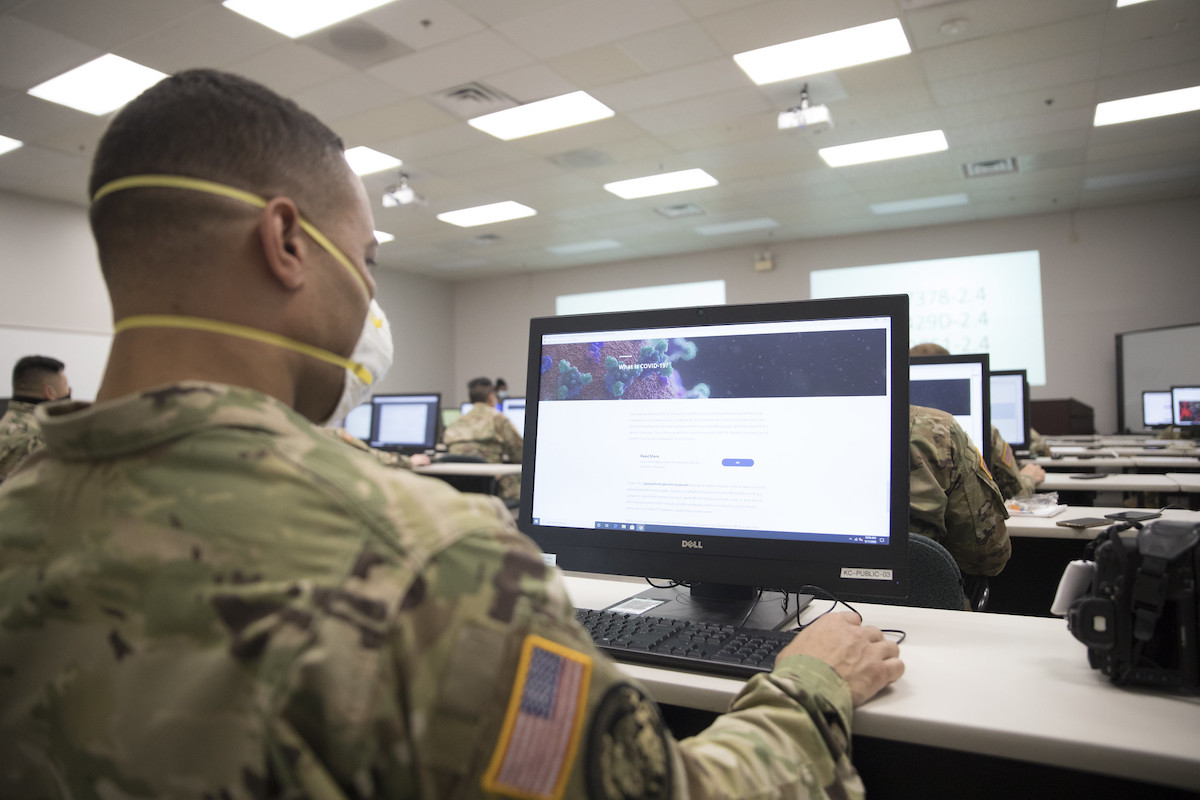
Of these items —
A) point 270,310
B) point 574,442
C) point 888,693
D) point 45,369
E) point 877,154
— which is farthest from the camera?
point 877,154

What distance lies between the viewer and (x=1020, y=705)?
0.75 meters

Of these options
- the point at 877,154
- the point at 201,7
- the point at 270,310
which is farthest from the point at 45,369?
the point at 877,154

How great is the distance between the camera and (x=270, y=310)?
24.9 inches

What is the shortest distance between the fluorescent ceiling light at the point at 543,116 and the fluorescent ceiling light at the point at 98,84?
1.99 meters

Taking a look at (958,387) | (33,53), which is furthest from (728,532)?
(33,53)

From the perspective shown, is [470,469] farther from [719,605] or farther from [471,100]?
[719,605]

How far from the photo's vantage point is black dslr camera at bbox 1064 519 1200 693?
74cm

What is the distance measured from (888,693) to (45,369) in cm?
459

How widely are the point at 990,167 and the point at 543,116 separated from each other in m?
4.01


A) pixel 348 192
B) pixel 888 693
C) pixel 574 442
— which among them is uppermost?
pixel 348 192

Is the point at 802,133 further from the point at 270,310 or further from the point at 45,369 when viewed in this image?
Result: the point at 270,310

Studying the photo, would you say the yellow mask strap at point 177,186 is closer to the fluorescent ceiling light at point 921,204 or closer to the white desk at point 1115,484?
the white desk at point 1115,484

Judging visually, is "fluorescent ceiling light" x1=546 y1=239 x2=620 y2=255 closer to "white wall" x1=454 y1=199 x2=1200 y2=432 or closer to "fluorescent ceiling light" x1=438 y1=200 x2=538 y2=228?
"fluorescent ceiling light" x1=438 y1=200 x2=538 y2=228

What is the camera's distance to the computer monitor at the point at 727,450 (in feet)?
3.35
